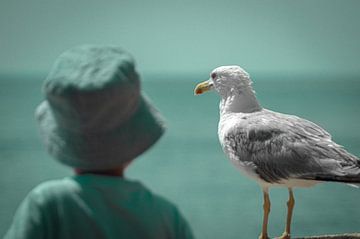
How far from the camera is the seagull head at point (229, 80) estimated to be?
4746 millimetres

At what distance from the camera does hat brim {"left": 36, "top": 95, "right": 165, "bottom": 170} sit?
6.12 feet

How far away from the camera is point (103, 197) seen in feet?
6.16

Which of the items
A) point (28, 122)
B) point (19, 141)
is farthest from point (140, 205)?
point (28, 122)

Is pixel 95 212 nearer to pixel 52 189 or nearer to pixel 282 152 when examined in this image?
pixel 52 189

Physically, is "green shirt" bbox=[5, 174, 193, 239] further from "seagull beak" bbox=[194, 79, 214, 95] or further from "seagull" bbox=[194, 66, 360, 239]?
"seagull beak" bbox=[194, 79, 214, 95]

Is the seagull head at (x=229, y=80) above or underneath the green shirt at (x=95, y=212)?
underneath

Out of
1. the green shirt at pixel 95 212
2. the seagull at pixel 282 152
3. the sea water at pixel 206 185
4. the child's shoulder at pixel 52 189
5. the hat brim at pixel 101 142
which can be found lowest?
→ the sea water at pixel 206 185

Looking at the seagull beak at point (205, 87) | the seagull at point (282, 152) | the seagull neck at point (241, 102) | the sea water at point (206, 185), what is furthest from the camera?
the sea water at point (206, 185)

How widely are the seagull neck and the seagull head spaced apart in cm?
2

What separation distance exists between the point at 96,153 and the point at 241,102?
2918 mm

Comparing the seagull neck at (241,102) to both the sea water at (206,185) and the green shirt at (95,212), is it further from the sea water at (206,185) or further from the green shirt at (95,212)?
the green shirt at (95,212)

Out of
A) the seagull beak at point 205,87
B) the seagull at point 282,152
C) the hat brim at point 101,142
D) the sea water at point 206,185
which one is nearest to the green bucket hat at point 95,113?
the hat brim at point 101,142

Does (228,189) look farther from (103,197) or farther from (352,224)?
(103,197)

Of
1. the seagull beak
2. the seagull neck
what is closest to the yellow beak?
the seagull beak
